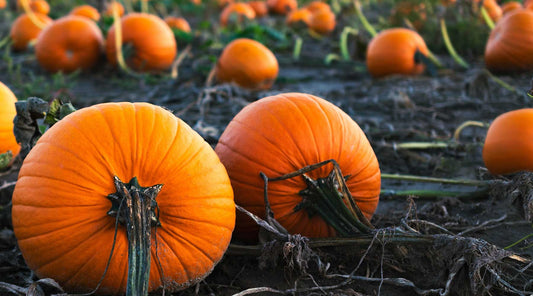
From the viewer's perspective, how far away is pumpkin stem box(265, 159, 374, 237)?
2309 millimetres

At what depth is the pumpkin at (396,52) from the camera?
5715 millimetres

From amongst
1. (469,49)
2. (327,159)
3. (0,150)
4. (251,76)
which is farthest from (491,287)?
(469,49)

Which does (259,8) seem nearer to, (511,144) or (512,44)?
(512,44)

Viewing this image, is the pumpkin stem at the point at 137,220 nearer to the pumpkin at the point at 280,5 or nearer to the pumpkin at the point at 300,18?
the pumpkin at the point at 300,18

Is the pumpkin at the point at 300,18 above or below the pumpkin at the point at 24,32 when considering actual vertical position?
below

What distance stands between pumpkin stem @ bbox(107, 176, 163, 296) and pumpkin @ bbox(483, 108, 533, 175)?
1909mm

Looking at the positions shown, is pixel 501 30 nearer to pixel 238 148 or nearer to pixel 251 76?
pixel 251 76

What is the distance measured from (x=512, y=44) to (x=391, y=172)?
255 centimetres

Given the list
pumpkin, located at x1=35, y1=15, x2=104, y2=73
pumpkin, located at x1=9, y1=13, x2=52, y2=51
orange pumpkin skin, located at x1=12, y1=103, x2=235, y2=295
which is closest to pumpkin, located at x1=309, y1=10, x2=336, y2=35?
pumpkin, located at x1=35, y1=15, x2=104, y2=73

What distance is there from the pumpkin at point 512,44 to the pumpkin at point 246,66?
7.05ft

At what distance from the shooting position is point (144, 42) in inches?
247

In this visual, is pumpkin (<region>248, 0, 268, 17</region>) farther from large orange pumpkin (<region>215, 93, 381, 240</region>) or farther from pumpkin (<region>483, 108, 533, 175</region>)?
large orange pumpkin (<region>215, 93, 381, 240</region>)

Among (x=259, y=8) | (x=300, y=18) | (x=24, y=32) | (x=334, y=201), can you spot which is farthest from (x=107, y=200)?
(x=259, y=8)

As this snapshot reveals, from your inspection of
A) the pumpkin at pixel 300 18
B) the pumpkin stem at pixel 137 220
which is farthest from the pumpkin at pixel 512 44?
the pumpkin at pixel 300 18
